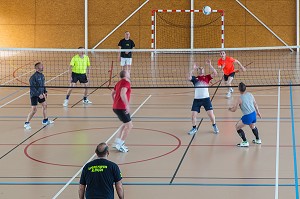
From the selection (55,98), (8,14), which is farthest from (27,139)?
(8,14)

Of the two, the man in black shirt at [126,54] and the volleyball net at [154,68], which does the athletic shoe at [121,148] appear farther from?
the man in black shirt at [126,54]

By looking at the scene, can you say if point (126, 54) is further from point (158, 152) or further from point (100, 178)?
point (100, 178)

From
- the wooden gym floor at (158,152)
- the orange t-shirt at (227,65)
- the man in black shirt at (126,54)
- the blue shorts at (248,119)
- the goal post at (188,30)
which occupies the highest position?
the goal post at (188,30)

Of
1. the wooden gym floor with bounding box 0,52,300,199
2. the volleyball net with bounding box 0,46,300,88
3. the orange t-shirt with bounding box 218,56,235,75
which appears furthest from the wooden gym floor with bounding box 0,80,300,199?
the volleyball net with bounding box 0,46,300,88

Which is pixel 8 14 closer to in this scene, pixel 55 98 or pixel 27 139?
pixel 55 98

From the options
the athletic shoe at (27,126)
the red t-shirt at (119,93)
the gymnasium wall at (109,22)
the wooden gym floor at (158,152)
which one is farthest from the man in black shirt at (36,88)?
the gymnasium wall at (109,22)

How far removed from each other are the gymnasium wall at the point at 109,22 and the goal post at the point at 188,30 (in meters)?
0.61

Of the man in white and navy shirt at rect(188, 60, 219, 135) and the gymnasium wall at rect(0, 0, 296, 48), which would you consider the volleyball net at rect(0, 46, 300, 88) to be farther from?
the man in white and navy shirt at rect(188, 60, 219, 135)

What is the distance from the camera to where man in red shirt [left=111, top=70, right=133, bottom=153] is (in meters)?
12.9

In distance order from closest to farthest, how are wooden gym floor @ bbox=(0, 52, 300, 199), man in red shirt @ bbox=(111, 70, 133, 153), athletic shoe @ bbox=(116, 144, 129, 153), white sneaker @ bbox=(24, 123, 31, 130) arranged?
wooden gym floor @ bbox=(0, 52, 300, 199) < man in red shirt @ bbox=(111, 70, 133, 153) < athletic shoe @ bbox=(116, 144, 129, 153) < white sneaker @ bbox=(24, 123, 31, 130)

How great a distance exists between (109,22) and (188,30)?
4.73 m

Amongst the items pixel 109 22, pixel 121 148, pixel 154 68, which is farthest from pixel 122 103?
pixel 109 22

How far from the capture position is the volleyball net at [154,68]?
23953 millimetres

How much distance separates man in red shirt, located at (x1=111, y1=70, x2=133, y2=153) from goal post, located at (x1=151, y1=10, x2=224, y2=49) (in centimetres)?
2229
